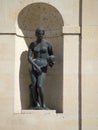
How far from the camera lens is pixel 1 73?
62.2 ft

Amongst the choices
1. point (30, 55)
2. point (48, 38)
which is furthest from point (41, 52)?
point (48, 38)

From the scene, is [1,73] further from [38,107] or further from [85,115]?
[85,115]

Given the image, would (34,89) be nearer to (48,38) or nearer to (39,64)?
(39,64)

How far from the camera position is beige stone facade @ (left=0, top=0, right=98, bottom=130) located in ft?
61.5

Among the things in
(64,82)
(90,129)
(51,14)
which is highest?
(51,14)

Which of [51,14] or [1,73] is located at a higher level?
[51,14]

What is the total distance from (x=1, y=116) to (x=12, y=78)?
106 centimetres

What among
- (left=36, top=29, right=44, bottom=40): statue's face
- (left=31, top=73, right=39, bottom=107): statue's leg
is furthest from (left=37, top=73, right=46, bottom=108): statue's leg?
(left=36, top=29, right=44, bottom=40): statue's face

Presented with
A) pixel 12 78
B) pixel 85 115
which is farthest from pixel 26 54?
pixel 85 115

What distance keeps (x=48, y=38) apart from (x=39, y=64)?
0.99 m

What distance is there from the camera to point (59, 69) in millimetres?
19406

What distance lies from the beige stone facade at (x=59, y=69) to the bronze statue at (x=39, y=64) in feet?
1.07

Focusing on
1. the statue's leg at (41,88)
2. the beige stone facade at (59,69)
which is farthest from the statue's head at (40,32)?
the statue's leg at (41,88)

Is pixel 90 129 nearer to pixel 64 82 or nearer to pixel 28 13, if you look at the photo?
pixel 64 82
